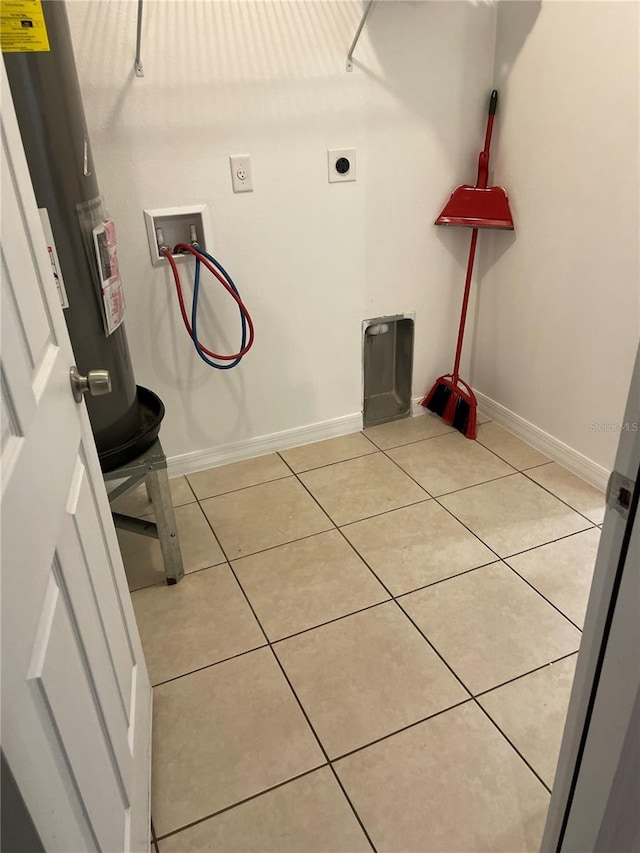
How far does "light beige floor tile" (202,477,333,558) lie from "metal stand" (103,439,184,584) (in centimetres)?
21

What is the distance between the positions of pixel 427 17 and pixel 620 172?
86cm

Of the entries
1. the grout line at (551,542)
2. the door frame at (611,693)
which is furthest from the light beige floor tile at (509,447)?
the door frame at (611,693)

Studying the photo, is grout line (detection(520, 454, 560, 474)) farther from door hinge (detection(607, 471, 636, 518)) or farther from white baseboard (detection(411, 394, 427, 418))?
door hinge (detection(607, 471, 636, 518))

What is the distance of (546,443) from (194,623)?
1527 mm

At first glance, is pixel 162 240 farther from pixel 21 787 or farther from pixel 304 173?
pixel 21 787

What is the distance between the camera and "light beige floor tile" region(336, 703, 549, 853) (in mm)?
1186

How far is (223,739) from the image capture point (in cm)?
139

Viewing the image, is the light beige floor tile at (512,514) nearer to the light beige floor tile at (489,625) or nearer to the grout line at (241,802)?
the light beige floor tile at (489,625)

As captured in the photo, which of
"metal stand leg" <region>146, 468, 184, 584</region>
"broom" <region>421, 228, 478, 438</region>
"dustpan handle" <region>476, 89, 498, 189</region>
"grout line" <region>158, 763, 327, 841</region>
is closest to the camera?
"grout line" <region>158, 763, 327, 841</region>

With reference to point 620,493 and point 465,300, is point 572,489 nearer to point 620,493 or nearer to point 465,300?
point 465,300

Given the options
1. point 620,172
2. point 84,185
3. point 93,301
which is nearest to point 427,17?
point 620,172

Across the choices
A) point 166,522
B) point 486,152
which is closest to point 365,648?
point 166,522

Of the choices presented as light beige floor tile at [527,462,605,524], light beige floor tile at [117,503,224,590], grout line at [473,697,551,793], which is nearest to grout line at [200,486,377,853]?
light beige floor tile at [117,503,224,590]

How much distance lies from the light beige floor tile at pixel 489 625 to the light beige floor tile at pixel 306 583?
6.1 inches
